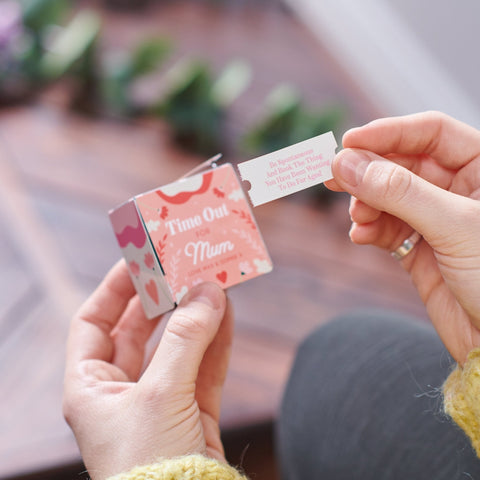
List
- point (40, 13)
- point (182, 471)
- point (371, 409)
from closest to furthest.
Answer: point (182, 471) < point (371, 409) < point (40, 13)

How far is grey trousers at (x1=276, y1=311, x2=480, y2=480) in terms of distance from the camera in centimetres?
69

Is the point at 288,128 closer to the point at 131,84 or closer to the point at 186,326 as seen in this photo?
the point at 131,84

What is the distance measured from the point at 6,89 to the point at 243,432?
47.3 inches

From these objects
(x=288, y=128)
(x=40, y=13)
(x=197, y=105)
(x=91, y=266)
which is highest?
(x=40, y=13)

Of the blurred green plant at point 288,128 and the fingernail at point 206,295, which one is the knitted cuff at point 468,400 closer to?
the fingernail at point 206,295

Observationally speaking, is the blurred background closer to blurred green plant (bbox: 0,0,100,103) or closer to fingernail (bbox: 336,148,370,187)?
blurred green plant (bbox: 0,0,100,103)

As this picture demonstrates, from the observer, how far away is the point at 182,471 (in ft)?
1.75

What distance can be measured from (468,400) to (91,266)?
869 mm

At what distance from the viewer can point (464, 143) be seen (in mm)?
702

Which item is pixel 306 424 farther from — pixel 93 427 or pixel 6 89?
pixel 6 89

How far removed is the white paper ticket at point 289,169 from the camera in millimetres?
648

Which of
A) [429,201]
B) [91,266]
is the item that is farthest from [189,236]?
[91,266]

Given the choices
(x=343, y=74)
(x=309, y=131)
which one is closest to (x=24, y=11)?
(x=309, y=131)

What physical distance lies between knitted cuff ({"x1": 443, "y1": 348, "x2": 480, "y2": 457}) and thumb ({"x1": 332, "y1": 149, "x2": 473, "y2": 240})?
6.0 inches
